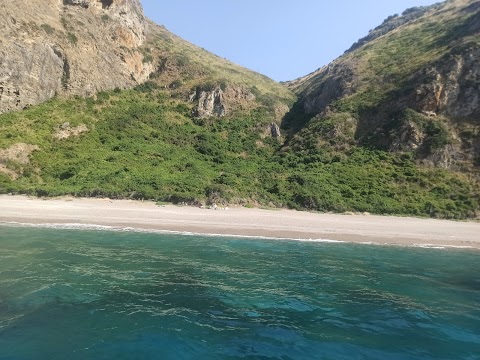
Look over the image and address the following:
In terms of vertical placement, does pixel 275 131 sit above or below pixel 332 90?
below

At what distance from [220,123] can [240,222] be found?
33548mm

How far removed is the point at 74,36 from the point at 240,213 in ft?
142

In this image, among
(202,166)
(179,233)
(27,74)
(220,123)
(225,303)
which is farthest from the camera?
(220,123)

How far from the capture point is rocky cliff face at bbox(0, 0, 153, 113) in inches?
1741

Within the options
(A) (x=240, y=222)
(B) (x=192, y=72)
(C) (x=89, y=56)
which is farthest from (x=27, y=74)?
(A) (x=240, y=222)

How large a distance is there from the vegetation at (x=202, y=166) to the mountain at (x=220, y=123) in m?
0.18

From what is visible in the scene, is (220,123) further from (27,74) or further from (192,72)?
(27,74)

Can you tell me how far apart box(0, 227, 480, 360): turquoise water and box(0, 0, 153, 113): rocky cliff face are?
109ft

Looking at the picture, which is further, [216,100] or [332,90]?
[332,90]

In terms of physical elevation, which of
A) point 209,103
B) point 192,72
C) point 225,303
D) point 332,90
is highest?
point 192,72

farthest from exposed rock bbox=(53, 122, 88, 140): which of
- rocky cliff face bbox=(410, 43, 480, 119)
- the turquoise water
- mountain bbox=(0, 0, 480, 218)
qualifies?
rocky cliff face bbox=(410, 43, 480, 119)

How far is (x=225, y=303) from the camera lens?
1121cm

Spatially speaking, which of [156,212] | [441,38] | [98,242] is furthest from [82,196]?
[441,38]

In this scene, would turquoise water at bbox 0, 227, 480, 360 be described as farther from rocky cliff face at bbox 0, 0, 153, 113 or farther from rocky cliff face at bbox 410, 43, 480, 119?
rocky cliff face at bbox 410, 43, 480, 119
